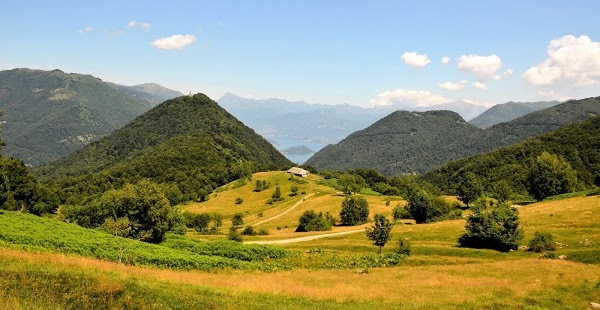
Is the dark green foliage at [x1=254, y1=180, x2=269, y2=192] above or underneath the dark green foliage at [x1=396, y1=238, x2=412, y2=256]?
above

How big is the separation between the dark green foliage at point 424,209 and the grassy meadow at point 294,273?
18523 mm

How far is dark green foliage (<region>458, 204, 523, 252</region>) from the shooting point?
56.4m

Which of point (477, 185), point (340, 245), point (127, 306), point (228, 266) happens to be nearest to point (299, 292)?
point (127, 306)

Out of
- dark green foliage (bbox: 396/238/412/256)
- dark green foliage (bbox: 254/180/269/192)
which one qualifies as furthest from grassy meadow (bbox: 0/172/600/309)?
dark green foliage (bbox: 254/180/269/192)

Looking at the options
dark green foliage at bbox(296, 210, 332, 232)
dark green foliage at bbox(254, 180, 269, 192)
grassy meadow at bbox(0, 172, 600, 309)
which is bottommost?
dark green foliage at bbox(296, 210, 332, 232)

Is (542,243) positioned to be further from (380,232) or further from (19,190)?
(19,190)

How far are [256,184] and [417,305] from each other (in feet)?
491

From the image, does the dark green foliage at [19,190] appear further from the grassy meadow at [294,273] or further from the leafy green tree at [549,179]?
the leafy green tree at [549,179]

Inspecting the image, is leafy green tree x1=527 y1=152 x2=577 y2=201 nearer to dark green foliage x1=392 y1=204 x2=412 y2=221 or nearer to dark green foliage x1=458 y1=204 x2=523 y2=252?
dark green foliage x1=392 y1=204 x2=412 y2=221

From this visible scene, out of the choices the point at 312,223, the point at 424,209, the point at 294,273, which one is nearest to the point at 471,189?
the point at 424,209

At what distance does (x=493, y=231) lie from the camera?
188ft

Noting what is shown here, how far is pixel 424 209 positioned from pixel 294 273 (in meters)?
57.7

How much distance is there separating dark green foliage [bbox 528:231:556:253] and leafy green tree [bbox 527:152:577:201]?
48.9 metres

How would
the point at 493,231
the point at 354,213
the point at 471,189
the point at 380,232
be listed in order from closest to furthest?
the point at 380,232, the point at 493,231, the point at 354,213, the point at 471,189
